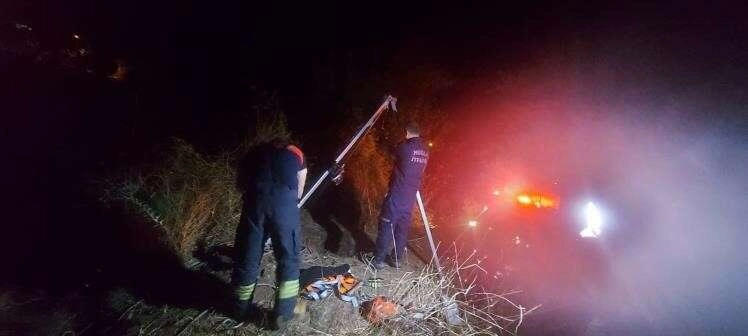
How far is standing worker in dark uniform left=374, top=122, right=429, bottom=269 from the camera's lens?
5.33 m

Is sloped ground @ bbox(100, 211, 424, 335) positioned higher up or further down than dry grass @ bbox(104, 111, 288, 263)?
further down

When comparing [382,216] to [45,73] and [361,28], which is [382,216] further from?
[45,73]

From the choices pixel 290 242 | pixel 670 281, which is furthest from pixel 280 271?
pixel 670 281

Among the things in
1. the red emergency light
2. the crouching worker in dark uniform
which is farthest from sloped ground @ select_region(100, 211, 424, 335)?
the red emergency light

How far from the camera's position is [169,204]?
16.7 ft

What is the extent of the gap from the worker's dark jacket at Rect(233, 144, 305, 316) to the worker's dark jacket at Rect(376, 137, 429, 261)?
5.70ft

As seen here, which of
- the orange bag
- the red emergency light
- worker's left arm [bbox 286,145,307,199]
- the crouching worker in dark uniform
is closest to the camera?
the crouching worker in dark uniform

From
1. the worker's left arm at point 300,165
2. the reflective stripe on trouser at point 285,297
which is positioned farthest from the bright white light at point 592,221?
the reflective stripe on trouser at point 285,297

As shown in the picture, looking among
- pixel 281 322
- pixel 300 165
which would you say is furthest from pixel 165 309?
pixel 300 165

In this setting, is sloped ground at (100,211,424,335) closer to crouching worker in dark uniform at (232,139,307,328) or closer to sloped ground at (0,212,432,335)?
sloped ground at (0,212,432,335)

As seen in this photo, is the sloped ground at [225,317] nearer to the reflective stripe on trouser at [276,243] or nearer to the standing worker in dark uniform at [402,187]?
the reflective stripe on trouser at [276,243]

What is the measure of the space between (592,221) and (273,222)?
13.0 feet

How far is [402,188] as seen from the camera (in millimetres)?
5422

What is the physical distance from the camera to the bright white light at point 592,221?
5324 mm
